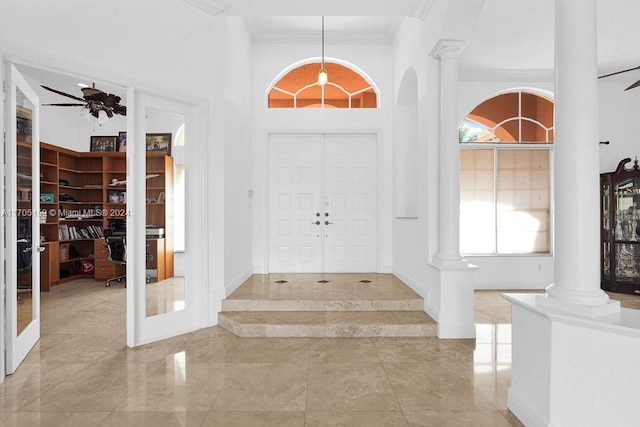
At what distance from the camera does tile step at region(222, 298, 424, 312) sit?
3953mm

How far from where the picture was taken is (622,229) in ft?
18.1

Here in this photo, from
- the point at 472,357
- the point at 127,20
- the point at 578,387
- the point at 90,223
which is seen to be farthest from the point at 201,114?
the point at 90,223

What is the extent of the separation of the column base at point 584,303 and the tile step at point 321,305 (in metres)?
2.14

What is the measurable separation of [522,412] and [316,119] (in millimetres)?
4677

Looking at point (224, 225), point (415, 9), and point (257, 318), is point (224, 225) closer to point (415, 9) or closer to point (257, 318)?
point (257, 318)

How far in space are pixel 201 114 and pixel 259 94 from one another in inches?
79.1

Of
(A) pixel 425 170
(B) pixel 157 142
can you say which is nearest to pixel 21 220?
(B) pixel 157 142

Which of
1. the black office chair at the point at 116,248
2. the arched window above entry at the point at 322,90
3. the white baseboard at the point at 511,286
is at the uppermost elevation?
the arched window above entry at the point at 322,90

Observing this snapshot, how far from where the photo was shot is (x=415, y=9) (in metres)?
3.99

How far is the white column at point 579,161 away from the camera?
73.5 inches

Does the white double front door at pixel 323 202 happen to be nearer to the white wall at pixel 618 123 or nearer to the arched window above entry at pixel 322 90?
the arched window above entry at pixel 322 90

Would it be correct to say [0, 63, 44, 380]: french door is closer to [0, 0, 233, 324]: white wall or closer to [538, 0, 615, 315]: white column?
[0, 0, 233, 324]: white wall

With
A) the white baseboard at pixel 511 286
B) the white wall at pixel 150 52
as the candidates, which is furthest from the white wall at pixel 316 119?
the white baseboard at pixel 511 286

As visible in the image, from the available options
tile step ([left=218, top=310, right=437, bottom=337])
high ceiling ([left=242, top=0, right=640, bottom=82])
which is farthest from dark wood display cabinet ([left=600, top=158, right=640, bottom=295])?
tile step ([left=218, top=310, right=437, bottom=337])
